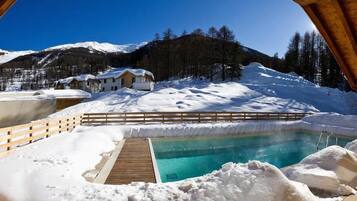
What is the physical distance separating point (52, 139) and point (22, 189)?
7.89 meters

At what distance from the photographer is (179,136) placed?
859 inches

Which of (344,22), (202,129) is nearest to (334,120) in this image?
(202,129)

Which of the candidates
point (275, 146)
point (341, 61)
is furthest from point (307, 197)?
point (275, 146)

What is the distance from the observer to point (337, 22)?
5.69 metres

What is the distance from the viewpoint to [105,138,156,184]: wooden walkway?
9.81m

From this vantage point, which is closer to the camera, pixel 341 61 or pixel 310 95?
pixel 341 61

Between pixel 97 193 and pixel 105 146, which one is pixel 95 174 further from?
pixel 105 146

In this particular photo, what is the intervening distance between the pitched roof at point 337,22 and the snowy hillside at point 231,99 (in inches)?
A: 1045

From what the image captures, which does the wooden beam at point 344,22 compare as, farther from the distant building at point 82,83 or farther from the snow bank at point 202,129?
the distant building at point 82,83

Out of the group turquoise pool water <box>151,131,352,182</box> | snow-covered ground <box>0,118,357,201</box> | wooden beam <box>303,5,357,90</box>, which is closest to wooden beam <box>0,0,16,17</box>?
snow-covered ground <box>0,118,357,201</box>

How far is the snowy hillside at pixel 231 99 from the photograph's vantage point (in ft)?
113

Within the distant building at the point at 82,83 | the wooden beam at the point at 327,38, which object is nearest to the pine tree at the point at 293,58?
the distant building at the point at 82,83

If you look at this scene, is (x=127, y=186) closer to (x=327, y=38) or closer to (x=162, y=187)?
(x=162, y=187)

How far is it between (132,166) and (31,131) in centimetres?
531
